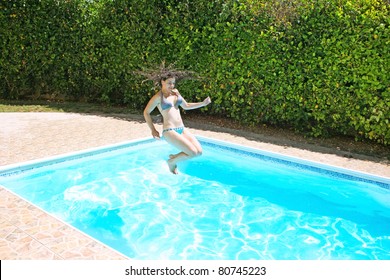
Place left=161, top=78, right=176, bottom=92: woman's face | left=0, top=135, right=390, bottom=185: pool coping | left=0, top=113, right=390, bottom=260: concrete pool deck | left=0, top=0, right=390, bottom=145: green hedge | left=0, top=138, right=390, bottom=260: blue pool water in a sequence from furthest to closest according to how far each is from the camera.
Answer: left=0, top=0, right=390, bottom=145: green hedge < left=0, top=135, right=390, bottom=185: pool coping < left=161, top=78, right=176, bottom=92: woman's face < left=0, top=138, right=390, bottom=260: blue pool water < left=0, top=113, right=390, bottom=260: concrete pool deck

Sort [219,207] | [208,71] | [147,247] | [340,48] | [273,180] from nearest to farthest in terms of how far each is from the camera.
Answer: [147,247] → [219,207] → [273,180] → [340,48] → [208,71]

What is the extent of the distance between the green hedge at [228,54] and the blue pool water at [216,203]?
7.31 feet

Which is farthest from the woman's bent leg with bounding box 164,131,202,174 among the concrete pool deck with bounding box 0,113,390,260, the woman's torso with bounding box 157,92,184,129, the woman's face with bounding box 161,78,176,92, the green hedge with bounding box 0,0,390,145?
the green hedge with bounding box 0,0,390,145

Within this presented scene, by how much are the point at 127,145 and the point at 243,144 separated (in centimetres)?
296

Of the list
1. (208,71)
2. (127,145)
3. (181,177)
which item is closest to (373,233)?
(181,177)

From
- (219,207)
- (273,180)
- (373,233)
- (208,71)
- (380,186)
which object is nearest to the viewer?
(373,233)

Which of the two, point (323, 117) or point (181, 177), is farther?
point (323, 117)

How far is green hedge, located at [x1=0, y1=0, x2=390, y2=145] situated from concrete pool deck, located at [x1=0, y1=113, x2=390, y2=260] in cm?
108

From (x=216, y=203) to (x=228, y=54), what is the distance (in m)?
5.62

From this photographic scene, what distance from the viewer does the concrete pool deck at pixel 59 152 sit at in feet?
17.5

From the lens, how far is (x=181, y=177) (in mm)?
9461

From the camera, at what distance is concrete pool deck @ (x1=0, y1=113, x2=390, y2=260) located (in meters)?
5.32

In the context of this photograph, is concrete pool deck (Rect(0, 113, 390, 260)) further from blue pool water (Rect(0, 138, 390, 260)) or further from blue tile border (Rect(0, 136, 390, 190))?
blue pool water (Rect(0, 138, 390, 260))

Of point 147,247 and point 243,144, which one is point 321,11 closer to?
point 243,144
